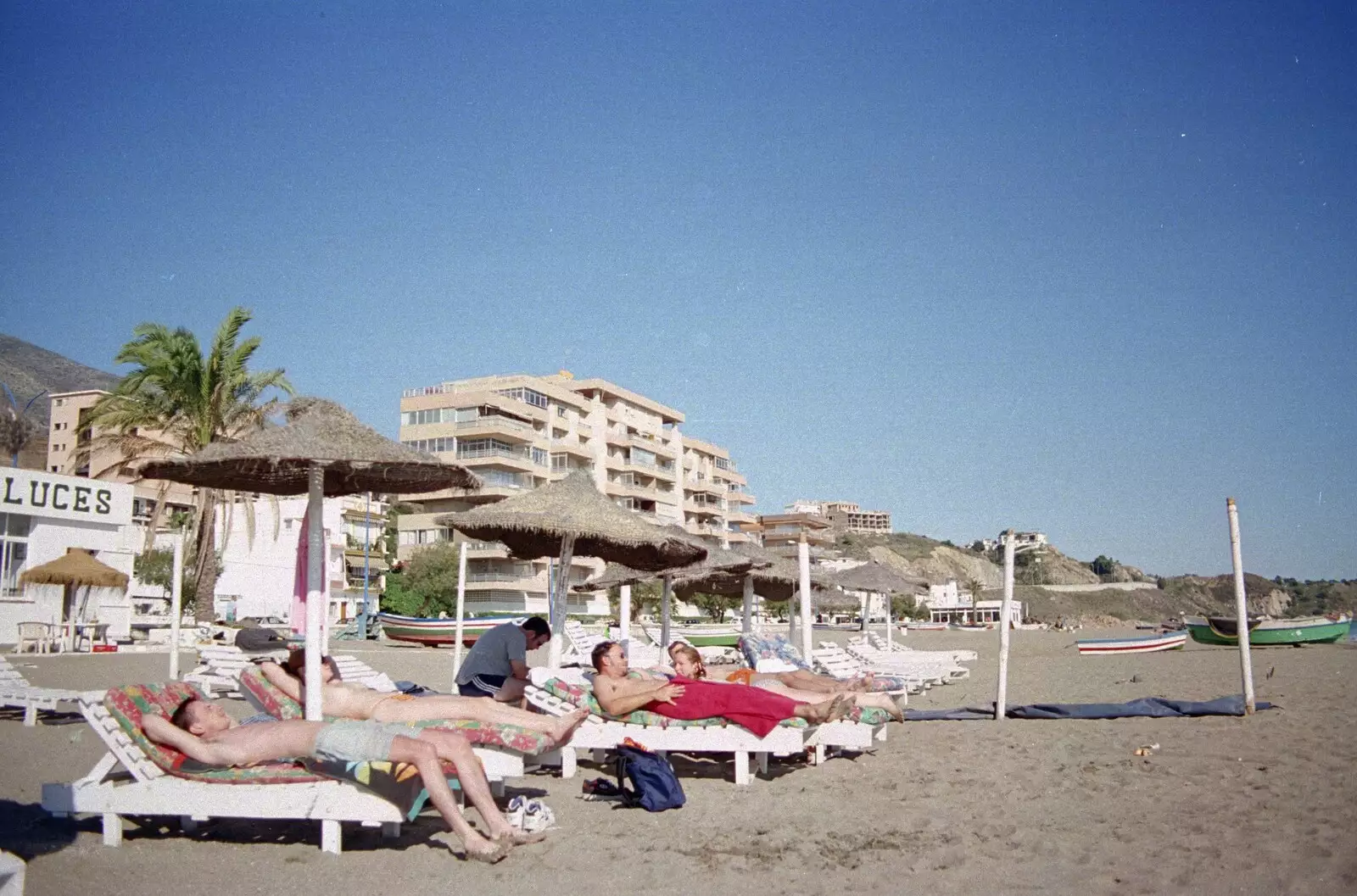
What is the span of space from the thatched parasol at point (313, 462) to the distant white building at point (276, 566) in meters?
40.7

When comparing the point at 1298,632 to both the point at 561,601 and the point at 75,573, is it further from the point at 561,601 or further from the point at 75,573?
the point at 75,573

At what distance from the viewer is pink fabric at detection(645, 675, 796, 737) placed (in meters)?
6.98

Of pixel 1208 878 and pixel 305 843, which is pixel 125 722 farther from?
pixel 1208 878

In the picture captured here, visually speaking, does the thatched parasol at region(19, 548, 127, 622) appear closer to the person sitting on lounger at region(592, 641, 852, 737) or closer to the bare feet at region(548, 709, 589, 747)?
the person sitting on lounger at region(592, 641, 852, 737)

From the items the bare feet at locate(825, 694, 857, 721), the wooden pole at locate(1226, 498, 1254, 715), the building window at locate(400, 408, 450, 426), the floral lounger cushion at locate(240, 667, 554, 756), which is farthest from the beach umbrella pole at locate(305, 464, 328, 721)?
the building window at locate(400, 408, 450, 426)

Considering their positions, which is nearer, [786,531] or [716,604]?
[716,604]

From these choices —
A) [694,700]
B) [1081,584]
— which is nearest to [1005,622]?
[694,700]

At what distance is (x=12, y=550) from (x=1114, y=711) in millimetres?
26668

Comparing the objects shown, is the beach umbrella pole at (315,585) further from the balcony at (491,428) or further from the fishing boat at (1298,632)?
the balcony at (491,428)

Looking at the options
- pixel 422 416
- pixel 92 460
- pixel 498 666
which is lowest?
pixel 498 666

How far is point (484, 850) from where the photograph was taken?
4637mm

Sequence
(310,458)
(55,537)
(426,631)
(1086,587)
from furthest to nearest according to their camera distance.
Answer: (1086,587)
(426,631)
(55,537)
(310,458)

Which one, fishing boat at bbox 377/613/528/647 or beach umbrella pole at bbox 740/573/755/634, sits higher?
beach umbrella pole at bbox 740/573/755/634

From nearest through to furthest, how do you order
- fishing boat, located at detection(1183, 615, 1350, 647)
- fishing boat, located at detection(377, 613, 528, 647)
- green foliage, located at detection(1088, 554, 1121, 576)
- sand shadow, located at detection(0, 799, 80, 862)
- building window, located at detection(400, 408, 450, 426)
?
sand shadow, located at detection(0, 799, 80, 862), fishing boat, located at detection(1183, 615, 1350, 647), fishing boat, located at detection(377, 613, 528, 647), building window, located at detection(400, 408, 450, 426), green foliage, located at detection(1088, 554, 1121, 576)
